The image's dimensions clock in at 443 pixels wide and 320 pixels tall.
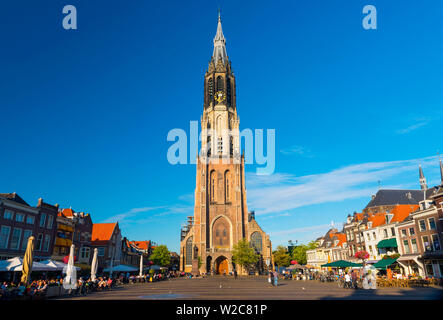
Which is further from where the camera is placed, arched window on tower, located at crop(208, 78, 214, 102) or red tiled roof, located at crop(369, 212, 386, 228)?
arched window on tower, located at crop(208, 78, 214, 102)

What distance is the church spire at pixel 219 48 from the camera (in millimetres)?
82562

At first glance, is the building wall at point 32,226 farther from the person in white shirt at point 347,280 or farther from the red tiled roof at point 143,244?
the red tiled roof at point 143,244

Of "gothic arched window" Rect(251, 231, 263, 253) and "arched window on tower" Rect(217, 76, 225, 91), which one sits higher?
"arched window on tower" Rect(217, 76, 225, 91)

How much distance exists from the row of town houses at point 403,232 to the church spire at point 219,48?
Result: 53.8 metres

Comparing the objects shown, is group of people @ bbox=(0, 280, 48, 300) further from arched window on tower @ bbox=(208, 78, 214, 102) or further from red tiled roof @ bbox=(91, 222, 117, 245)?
arched window on tower @ bbox=(208, 78, 214, 102)

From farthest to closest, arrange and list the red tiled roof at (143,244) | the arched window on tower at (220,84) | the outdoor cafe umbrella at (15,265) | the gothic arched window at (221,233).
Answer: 1. the red tiled roof at (143,244)
2. the arched window on tower at (220,84)
3. the gothic arched window at (221,233)
4. the outdoor cafe umbrella at (15,265)

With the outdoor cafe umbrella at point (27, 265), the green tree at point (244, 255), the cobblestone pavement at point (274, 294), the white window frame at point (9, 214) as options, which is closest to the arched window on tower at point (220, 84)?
the green tree at point (244, 255)

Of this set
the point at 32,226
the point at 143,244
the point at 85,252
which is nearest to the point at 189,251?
the point at 85,252

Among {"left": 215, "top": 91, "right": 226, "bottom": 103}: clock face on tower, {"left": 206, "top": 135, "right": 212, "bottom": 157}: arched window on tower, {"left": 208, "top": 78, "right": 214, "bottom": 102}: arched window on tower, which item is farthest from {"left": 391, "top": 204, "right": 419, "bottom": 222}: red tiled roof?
{"left": 208, "top": 78, "right": 214, "bottom": 102}: arched window on tower

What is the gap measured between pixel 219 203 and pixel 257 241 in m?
11.5

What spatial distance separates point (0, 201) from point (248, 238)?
46049 mm

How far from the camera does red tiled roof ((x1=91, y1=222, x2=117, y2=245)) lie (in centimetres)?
4901

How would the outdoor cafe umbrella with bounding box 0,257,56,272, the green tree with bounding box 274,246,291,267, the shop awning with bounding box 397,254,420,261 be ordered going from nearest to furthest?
the outdoor cafe umbrella with bounding box 0,257,56,272, the shop awning with bounding box 397,254,420,261, the green tree with bounding box 274,246,291,267

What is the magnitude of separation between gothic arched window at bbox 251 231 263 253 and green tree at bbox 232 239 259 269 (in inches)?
242
